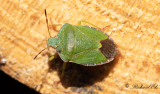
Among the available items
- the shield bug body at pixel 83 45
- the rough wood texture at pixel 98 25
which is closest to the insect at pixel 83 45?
the shield bug body at pixel 83 45

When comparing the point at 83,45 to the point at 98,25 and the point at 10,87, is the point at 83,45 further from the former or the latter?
the point at 10,87

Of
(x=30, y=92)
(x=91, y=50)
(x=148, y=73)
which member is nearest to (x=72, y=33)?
(x=91, y=50)

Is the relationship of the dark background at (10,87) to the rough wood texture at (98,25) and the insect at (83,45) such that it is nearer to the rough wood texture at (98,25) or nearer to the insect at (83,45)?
the rough wood texture at (98,25)

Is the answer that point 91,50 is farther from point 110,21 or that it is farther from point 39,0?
point 39,0

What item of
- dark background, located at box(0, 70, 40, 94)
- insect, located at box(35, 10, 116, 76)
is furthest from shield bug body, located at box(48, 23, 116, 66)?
dark background, located at box(0, 70, 40, 94)

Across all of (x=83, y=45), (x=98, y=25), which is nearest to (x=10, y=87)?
(x=83, y=45)
